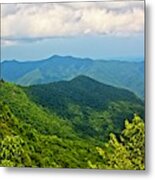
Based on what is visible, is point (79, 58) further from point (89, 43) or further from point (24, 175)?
point (24, 175)

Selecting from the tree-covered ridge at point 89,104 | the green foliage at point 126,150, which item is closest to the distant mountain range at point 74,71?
the tree-covered ridge at point 89,104

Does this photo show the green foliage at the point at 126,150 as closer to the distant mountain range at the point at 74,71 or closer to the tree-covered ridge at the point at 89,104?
the tree-covered ridge at the point at 89,104

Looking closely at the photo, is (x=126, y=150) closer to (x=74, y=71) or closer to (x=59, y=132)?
(x=59, y=132)

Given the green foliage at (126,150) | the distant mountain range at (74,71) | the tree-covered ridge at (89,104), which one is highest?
the distant mountain range at (74,71)

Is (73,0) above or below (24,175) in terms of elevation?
above

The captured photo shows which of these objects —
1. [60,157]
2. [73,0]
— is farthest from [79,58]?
[60,157]

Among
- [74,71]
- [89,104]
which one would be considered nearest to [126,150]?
[89,104]
